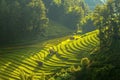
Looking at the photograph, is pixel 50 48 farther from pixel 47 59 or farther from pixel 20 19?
pixel 20 19

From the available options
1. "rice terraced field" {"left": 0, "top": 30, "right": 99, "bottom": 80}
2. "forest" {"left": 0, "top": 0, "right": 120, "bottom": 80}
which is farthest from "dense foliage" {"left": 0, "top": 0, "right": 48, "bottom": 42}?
"rice terraced field" {"left": 0, "top": 30, "right": 99, "bottom": 80}

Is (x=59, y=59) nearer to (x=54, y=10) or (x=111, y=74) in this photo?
(x=111, y=74)

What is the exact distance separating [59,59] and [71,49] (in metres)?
5.34

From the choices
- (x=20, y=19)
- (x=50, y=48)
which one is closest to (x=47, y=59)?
(x=50, y=48)

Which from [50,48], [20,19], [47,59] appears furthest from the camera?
[20,19]

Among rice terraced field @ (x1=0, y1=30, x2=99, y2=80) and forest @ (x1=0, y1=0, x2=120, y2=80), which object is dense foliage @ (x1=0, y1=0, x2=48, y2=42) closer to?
forest @ (x1=0, y1=0, x2=120, y2=80)

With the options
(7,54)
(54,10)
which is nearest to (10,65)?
(7,54)

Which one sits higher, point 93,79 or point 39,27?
point 39,27

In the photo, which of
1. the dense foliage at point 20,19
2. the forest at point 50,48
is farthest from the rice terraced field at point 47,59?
the dense foliage at point 20,19

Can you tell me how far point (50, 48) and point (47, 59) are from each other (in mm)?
5756

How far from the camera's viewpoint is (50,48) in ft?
216

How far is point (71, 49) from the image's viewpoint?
213ft

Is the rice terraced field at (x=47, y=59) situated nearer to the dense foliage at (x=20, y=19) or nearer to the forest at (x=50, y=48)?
the forest at (x=50, y=48)

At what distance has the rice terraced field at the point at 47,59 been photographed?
53.4 m
